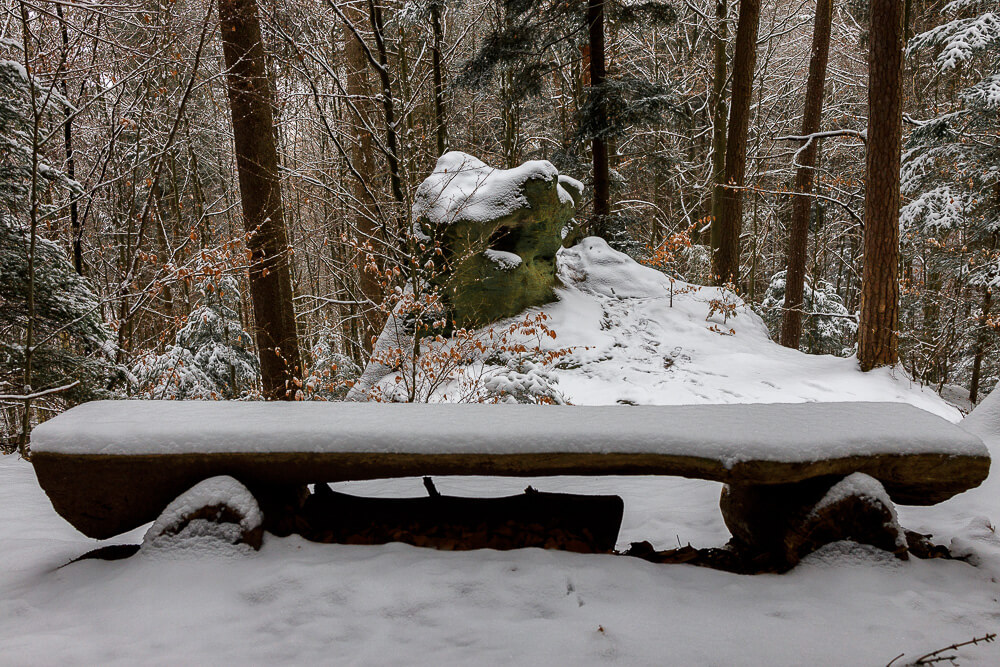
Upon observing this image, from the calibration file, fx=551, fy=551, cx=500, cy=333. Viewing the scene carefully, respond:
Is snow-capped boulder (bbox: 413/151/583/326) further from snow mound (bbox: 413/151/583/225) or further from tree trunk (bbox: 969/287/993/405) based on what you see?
tree trunk (bbox: 969/287/993/405)

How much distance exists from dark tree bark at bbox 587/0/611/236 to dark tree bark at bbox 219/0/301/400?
545 cm

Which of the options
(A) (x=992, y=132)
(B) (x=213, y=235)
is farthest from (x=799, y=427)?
(B) (x=213, y=235)

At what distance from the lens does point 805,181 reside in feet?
36.3

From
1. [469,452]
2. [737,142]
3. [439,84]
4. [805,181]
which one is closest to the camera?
[469,452]

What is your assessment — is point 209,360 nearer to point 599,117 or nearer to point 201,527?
point 201,527

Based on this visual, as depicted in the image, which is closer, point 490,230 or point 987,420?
point 987,420

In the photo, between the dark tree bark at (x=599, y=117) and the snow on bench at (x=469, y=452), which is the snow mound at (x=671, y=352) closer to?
the dark tree bark at (x=599, y=117)

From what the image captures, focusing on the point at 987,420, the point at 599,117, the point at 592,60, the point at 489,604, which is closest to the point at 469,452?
the point at 489,604

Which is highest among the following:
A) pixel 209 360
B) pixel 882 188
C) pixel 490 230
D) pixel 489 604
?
pixel 882 188

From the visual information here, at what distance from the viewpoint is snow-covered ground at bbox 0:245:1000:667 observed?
70.8 inches

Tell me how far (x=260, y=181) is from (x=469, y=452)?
18.9 ft

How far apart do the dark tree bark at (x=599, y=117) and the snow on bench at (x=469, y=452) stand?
8.22 metres

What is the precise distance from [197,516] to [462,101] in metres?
12.3

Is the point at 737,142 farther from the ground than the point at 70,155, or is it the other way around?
the point at 737,142
